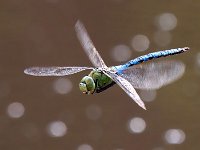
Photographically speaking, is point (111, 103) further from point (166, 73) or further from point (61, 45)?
point (166, 73)

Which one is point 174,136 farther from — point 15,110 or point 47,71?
point 47,71

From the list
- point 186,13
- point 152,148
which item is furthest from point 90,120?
point 186,13

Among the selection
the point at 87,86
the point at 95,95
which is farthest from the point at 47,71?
the point at 95,95

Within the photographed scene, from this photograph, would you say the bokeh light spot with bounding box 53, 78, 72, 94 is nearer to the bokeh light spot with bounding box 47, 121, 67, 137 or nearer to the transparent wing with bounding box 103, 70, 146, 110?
the bokeh light spot with bounding box 47, 121, 67, 137

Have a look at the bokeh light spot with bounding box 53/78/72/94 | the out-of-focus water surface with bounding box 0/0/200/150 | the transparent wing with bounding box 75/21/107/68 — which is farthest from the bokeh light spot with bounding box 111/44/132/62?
the transparent wing with bounding box 75/21/107/68

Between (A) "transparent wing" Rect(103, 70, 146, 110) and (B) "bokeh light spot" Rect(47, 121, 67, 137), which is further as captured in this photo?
(B) "bokeh light spot" Rect(47, 121, 67, 137)

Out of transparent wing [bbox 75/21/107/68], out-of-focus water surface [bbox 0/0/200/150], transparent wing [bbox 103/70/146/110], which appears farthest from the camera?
out-of-focus water surface [bbox 0/0/200/150]

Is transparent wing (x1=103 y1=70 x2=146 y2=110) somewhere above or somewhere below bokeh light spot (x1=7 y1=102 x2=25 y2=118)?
below
